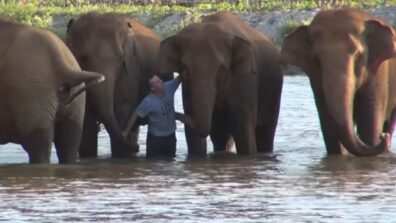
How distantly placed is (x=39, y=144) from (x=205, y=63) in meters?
2.59

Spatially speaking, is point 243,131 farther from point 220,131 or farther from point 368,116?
point 368,116

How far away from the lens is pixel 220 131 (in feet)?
69.8

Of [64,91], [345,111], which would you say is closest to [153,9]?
[345,111]

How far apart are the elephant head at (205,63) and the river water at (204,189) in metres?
0.70

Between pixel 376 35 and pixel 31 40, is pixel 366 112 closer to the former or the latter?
pixel 376 35

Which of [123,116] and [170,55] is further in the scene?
[123,116]

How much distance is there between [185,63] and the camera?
19891 millimetres

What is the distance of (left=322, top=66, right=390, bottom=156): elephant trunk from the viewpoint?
62.2 ft

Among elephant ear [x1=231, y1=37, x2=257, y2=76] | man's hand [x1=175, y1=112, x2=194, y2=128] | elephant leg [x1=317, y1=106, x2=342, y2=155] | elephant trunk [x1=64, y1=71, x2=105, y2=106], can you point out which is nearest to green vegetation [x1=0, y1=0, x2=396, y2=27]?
elephant leg [x1=317, y1=106, x2=342, y2=155]

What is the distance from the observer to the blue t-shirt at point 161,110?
66.2 ft

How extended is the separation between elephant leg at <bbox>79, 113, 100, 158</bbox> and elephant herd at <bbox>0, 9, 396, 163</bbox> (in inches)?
0.5

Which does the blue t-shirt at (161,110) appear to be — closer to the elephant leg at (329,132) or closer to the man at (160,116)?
the man at (160,116)

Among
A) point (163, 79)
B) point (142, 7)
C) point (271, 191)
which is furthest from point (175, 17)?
point (271, 191)

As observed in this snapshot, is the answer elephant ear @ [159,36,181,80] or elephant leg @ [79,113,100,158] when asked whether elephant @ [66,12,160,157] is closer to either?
elephant leg @ [79,113,100,158]
